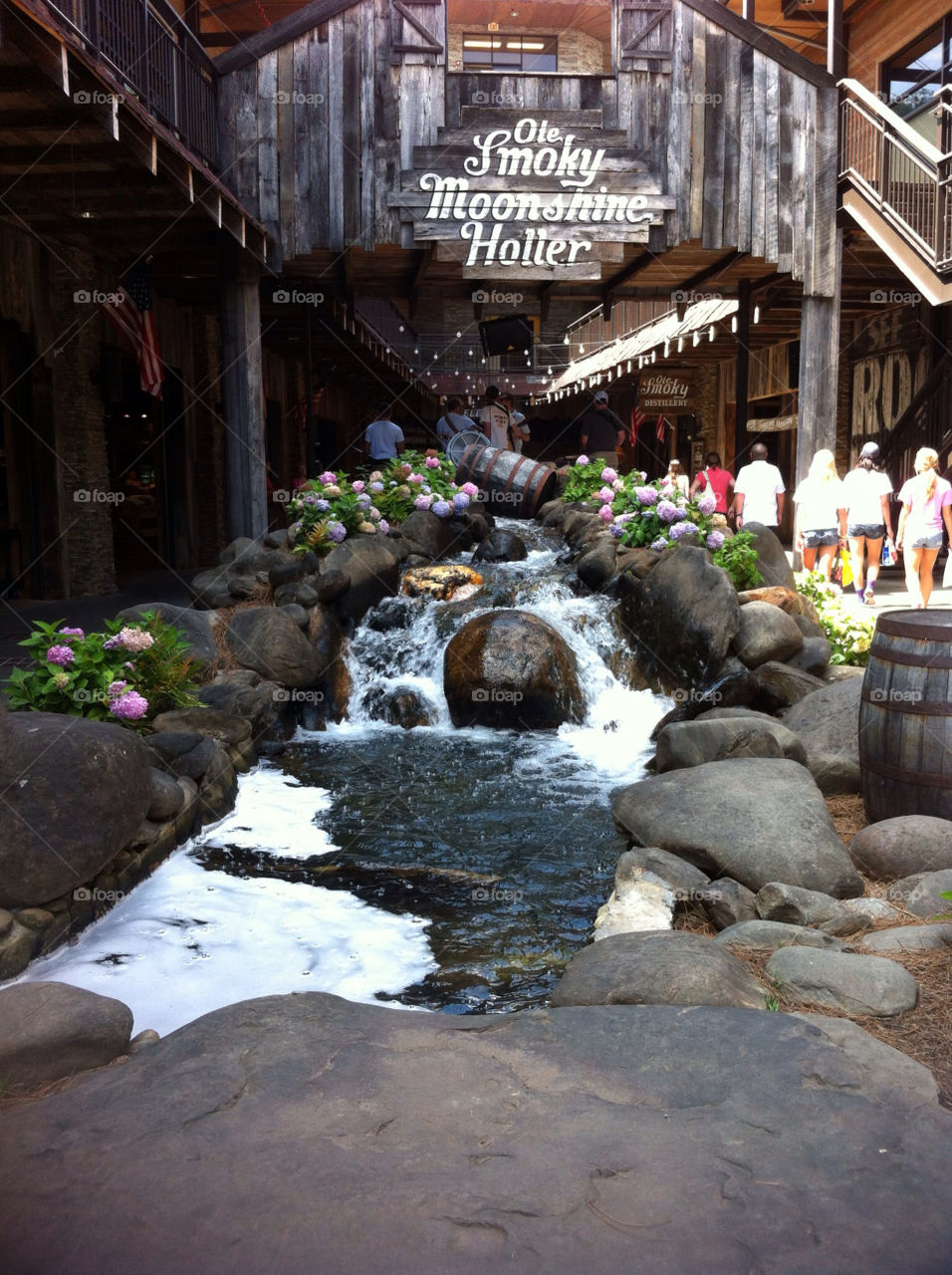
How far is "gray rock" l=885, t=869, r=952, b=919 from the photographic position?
4.32m

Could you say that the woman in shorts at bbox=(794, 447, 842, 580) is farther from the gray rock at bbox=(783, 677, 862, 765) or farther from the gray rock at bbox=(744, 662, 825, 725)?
the gray rock at bbox=(783, 677, 862, 765)

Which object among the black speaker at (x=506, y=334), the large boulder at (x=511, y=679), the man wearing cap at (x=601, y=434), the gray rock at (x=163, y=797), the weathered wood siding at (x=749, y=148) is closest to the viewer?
the gray rock at (x=163, y=797)

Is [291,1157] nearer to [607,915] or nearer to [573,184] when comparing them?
[607,915]

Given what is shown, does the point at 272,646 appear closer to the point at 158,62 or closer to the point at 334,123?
the point at 158,62

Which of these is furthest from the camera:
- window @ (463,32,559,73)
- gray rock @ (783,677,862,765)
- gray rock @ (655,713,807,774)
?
window @ (463,32,559,73)

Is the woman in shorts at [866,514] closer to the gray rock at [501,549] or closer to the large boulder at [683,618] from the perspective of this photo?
the large boulder at [683,618]

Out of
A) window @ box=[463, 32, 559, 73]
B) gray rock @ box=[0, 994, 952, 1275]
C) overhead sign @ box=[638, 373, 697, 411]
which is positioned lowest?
gray rock @ box=[0, 994, 952, 1275]

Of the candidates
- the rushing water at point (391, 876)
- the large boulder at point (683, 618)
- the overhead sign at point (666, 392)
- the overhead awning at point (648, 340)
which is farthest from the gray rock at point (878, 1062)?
the overhead sign at point (666, 392)

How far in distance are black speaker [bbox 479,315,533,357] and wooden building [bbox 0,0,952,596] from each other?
14.6 ft

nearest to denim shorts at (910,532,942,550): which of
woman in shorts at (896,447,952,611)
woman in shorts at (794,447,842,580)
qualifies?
woman in shorts at (896,447,952,611)

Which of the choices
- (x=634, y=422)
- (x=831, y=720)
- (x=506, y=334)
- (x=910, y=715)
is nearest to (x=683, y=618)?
(x=831, y=720)

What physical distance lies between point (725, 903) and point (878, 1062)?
1.48 metres

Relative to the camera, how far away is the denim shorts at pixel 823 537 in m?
11.6

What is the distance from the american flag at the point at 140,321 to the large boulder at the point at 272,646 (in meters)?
4.24
